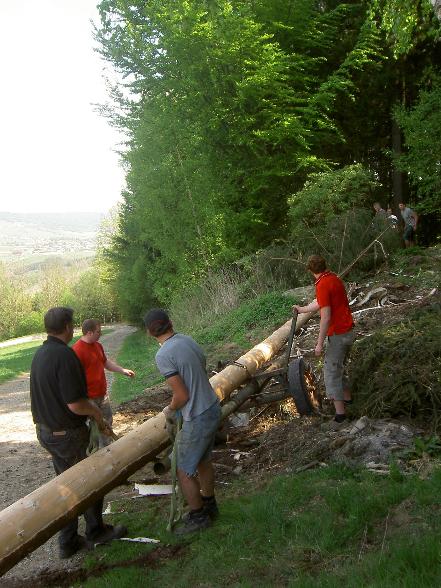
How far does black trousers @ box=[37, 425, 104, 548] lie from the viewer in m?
4.85

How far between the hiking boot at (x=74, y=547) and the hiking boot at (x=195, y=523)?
0.83m

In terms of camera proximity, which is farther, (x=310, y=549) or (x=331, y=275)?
(x=331, y=275)

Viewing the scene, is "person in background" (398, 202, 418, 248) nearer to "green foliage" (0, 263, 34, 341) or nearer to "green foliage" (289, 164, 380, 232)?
"green foliage" (289, 164, 380, 232)

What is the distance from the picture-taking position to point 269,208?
20.3m

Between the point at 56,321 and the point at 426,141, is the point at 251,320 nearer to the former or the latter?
the point at 426,141

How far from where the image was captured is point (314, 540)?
399cm

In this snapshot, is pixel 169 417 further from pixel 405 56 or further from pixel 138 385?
pixel 405 56

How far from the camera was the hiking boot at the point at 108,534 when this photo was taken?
496cm

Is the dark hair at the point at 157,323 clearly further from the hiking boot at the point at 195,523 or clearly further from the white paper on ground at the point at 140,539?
the white paper on ground at the point at 140,539

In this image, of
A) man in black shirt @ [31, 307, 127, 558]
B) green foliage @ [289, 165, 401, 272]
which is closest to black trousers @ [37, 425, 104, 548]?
man in black shirt @ [31, 307, 127, 558]

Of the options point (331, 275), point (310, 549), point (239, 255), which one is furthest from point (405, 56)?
point (310, 549)

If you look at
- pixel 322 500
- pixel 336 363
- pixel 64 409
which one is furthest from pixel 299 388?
pixel 64 409

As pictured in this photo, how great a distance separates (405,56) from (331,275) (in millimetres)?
17208

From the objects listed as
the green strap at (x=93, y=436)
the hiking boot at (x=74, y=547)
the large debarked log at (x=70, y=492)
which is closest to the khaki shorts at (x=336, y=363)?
the large debarked log at (x=70, y=492)
